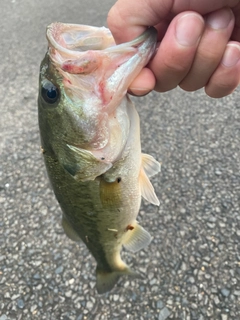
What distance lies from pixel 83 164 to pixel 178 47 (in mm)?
435

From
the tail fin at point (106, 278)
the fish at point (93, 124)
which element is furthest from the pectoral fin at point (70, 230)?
the tail fin at point (106, 278)

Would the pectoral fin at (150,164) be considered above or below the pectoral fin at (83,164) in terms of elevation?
below

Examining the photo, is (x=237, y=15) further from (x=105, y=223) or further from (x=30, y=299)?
(x=30, y=299)

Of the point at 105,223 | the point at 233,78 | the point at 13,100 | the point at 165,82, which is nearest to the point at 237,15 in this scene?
the point at 233,78

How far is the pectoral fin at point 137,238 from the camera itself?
1.46 m

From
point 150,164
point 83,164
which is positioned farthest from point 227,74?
point 83,164

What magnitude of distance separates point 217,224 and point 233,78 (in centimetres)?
141

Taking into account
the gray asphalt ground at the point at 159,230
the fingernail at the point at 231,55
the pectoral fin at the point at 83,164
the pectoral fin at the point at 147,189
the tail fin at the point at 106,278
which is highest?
the fingernail at the point at 231,55

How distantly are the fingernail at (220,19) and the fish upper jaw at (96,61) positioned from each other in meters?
0.15

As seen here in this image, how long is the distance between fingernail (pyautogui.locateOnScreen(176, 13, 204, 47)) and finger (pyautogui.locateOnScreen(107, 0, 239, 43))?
0.10ft

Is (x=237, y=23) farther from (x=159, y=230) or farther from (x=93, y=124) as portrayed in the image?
(x=159, y=230)

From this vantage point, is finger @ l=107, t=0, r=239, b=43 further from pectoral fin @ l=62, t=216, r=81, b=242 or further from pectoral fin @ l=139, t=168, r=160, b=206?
pectoral fin @ l=62, t=216, r=81, b=242

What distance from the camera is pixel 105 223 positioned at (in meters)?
1.32

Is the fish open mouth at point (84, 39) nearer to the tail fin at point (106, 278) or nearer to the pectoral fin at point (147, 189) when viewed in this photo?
the pectoral fin at point (147, 189)
